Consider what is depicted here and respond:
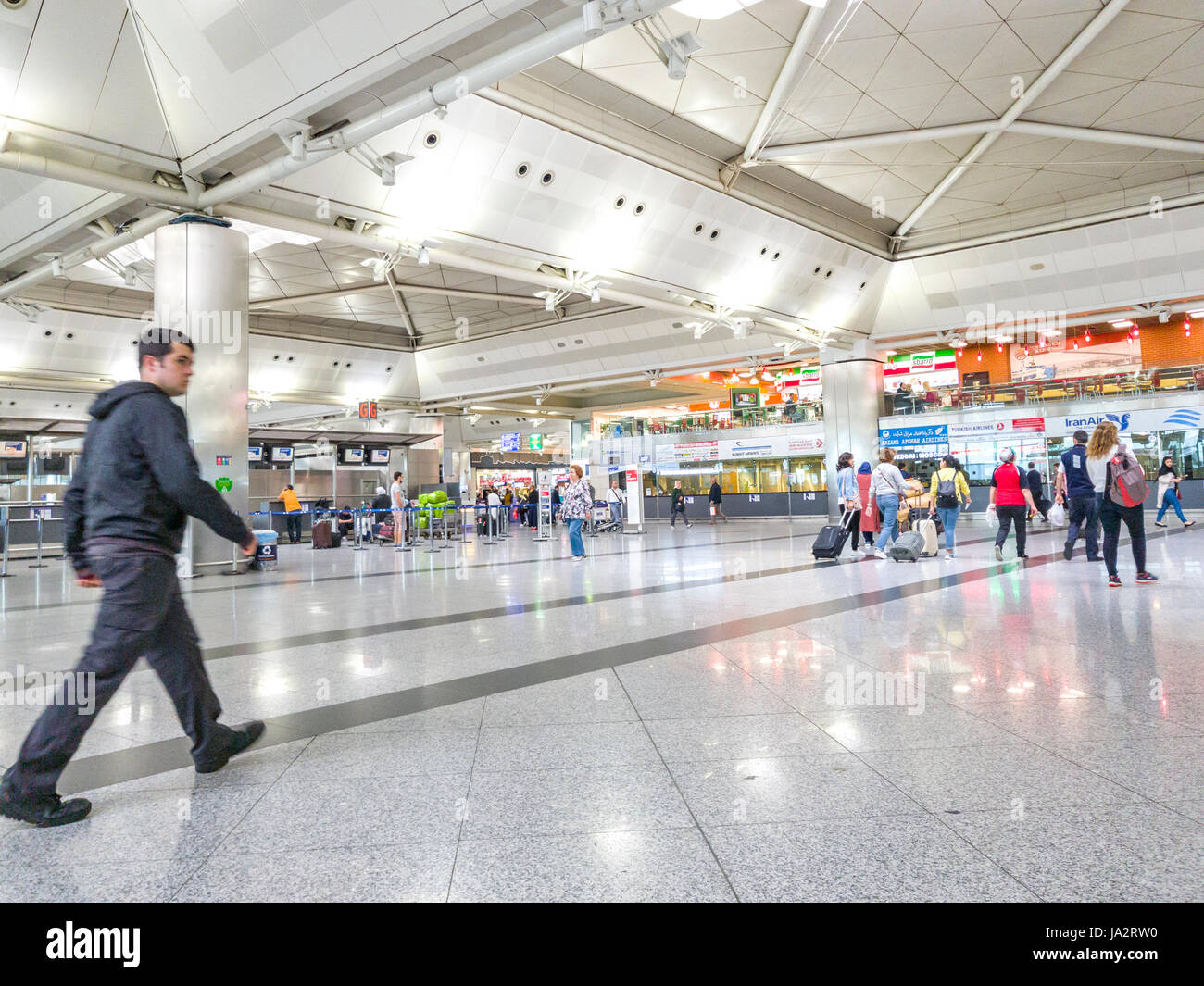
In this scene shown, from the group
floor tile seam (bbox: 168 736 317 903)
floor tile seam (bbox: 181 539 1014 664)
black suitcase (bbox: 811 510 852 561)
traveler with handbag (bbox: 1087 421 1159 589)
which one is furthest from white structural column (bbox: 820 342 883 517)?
floor tile seam (bbox: 168 736 317 903)

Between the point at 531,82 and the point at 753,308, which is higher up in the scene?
the point at 531,82

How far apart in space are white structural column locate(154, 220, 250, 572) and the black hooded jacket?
393 inches

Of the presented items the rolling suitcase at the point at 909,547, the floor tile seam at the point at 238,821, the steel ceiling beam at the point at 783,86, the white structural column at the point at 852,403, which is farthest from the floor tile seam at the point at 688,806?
the white structural column at the point at 852,403

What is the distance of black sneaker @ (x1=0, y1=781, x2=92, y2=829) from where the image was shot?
8.93 feet

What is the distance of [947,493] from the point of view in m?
13.5

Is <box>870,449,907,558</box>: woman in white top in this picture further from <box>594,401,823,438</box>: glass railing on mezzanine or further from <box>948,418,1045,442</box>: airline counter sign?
<box>594,401,823,438</box>: glass railing on mezzanine

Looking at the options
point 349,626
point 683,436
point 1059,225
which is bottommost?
point 349,626

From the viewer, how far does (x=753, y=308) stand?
22.1m

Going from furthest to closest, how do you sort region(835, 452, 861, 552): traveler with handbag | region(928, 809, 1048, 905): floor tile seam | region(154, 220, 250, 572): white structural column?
Answer: region(835, 452, 861, 552): traveler with handbag → region(154, 220, 250, 572): white structural column → region(928, 809, 1048, 905): floor tile seam

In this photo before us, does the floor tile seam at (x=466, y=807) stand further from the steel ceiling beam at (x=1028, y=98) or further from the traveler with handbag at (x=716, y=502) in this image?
the traveler with handbag at (x=716, y=502)
